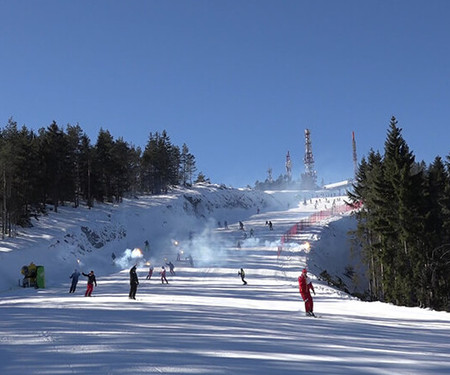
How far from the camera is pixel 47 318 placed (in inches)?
508

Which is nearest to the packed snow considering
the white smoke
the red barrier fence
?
the white smoke

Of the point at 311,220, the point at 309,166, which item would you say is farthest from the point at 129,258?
the point at 309,166

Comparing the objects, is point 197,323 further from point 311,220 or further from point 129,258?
point 311,220

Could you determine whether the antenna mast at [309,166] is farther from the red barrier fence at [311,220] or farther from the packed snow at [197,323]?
the packed snow at [197,323]

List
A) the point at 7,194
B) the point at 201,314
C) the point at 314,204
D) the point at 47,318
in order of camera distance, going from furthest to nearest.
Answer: the point at 314,204, the point at 7,194, the point at 201,314, the point at 47,318

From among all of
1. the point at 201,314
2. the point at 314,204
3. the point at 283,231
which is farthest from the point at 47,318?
the point at 314,204

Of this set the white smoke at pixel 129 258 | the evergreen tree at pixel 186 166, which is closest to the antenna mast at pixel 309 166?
the evergreen tree at pixel 186 166

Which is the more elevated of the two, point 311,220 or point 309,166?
point 309,166

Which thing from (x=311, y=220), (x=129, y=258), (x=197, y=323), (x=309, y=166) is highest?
(x=309, y=166)

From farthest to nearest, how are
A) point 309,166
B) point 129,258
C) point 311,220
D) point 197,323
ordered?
point 309,166, point 311,220, point 129,258, point 197,323

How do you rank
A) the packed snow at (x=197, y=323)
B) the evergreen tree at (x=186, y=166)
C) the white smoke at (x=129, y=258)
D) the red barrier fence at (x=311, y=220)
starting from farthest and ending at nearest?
the evergreen tree at (x=186, y=166) → the red barrier fence at (x=311, y=220) → the white smoke at (x=129, y=258) → the packed snow at (x=197, y=323)

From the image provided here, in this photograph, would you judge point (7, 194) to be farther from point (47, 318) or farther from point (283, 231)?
point (283, 231)

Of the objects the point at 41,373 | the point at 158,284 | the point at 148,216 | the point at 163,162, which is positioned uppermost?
the point at 163,162

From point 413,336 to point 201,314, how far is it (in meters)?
6.97
